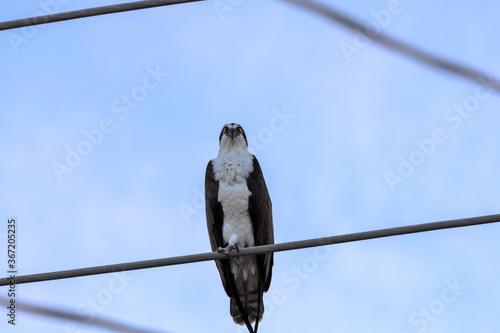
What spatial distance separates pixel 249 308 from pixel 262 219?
95cm

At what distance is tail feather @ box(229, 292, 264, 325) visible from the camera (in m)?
7.21

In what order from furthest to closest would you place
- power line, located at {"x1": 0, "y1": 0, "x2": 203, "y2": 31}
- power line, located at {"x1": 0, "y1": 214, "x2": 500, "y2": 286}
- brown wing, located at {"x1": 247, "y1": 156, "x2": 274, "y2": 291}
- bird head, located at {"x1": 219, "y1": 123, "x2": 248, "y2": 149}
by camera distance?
bird head, located at {"x1": 219, "y1": 123, "x2": 248, "y2": 149} < brown wing, located at {"x1": 247, "y1": 156, "x2": 274, "y2": 291} < power line, located at {"x1": 0, "y1": 0, "x2": 203, "y2": 31} < power line, located at {"x1": 0, "y1": 214, "x2": 500, "y2": 286}

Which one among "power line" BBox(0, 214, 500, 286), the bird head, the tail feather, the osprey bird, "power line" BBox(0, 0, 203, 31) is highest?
the bird head

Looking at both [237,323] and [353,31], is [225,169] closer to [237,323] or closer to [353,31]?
[237,323]

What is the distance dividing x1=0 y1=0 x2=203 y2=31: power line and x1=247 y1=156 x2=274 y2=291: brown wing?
10.0 ft

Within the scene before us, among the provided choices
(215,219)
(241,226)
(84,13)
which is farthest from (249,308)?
(84,13)

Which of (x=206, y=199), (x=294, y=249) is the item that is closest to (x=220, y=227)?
(x=206, y=199)

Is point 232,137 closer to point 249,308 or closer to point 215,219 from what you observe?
point 215,219

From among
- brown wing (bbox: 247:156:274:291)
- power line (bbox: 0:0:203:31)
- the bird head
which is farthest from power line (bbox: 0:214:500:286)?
the bird head

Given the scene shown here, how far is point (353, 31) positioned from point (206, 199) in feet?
12.7

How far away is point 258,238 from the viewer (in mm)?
7199

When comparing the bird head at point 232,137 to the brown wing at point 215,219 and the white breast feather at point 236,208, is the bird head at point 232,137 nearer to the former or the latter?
the white breast feather at point 236,208

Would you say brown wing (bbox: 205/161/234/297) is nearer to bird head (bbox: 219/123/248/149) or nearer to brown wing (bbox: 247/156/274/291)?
brown wing (bbox: 247/156/274/291)

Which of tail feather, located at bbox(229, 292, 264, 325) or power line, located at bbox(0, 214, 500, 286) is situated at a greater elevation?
tail feather, located at bbox(229, 292, 264, 325)
